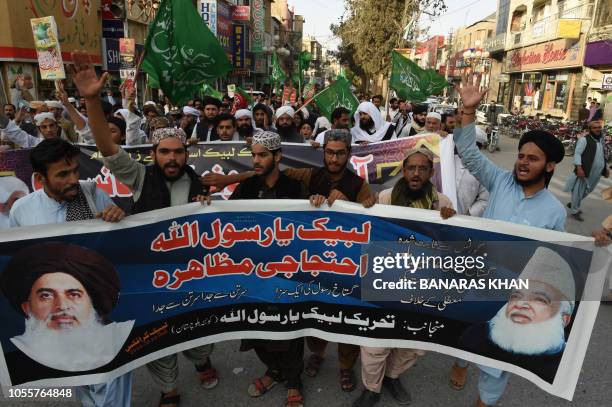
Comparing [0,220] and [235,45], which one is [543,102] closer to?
[235,45]

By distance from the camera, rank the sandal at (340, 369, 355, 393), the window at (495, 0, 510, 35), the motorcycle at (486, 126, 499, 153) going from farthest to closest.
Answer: the window at (495, 0, 510, 35), the motorcycle at (486, 126, 499, 153), the sandal at (340, 369, 355, 393)

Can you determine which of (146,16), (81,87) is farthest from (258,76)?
(81,87)

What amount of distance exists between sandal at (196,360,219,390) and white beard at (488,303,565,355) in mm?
1899

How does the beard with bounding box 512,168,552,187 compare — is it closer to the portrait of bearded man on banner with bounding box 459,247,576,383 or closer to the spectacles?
the portrait of bearded man on banner with bounding box 459,247,576,383

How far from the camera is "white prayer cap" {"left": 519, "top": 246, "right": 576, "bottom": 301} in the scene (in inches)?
95.6

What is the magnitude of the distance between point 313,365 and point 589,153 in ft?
21.0

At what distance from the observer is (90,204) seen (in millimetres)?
2436

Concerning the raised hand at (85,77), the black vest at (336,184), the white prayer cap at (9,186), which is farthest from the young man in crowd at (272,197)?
the white prayer cap at (9,186)

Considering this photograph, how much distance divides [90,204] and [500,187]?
2497mm

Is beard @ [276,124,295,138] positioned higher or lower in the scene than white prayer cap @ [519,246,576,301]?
higher

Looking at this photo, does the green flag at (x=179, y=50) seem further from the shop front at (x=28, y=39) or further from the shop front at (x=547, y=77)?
the shop front at (x=547, y=77)

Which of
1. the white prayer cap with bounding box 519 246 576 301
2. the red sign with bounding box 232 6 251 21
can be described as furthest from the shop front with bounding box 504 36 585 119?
the white prayer cap with bounding box 519 246 576 301

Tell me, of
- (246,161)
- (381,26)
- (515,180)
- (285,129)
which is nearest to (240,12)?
(381,26)

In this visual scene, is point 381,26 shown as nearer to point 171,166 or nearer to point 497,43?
point 497,43
